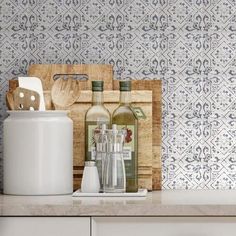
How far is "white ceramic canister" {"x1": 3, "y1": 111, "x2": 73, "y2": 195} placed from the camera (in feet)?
7.63

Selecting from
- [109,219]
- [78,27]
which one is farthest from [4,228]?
[78,27]

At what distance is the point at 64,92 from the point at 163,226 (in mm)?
676

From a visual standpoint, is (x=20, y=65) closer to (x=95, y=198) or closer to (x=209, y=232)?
(x=95, y=198)

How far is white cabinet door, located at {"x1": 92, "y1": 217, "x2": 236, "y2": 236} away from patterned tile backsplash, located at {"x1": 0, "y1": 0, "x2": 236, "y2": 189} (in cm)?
57

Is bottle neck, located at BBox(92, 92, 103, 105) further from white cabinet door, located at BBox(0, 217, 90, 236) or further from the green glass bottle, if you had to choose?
white cabinet door, located at BBox(0, 217, 90, 236)

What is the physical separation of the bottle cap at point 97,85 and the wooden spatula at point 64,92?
0.10m

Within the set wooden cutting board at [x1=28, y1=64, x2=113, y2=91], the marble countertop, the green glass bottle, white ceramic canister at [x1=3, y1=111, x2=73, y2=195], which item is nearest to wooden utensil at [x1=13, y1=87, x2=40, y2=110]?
white ceramic canister at [x1=3, y1=111, x2=73, y2=195]

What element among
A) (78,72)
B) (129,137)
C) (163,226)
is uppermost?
(78,72)

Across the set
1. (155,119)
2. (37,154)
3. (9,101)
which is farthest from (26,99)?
(155,119)

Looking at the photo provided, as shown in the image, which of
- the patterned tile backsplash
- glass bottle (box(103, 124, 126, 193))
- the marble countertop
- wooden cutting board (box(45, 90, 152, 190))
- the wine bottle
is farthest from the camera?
the patterned tile backsplash

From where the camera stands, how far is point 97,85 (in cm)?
238

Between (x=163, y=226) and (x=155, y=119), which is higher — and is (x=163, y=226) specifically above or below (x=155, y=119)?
below

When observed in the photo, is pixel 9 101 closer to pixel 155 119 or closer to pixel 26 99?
pixel 26 99

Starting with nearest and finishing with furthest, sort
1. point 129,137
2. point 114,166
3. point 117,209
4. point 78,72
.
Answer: point 117,209 < point 114,166 < point 129,137 < point 78,72
